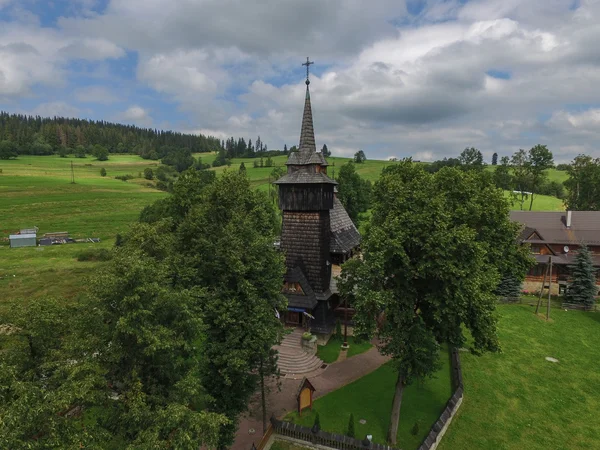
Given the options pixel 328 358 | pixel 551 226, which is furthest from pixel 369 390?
pixel 551 226

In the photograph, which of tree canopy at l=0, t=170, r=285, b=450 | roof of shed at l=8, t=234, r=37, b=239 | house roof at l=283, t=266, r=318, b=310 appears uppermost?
tree canopy at l=0, t=170, r=285, b=450

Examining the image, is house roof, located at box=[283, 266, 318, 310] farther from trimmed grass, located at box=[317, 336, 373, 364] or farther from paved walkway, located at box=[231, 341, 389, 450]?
paved walkway, located at box=[231, 341, 389, 450]

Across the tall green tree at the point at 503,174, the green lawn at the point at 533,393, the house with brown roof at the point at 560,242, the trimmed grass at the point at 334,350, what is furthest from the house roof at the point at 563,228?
the trimmed grass at the point at 334,350

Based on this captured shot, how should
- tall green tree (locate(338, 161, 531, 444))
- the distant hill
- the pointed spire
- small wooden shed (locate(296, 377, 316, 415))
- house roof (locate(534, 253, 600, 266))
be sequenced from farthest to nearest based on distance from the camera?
the distant hill < house roof (locate(534, 253, 600, 266)) < the pointed spire < small wooden shed (locate(296, 377, 316, 415)) < tall green tree (locate(338, 161, 531, 444))

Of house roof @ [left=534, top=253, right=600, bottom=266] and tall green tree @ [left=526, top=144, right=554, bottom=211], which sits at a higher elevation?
tall green tree @ [left=526, top=144, right=554, bottom=211]

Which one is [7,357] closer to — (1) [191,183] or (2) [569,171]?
(1) [191,183]

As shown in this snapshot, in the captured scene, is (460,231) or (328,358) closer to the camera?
(460,231)

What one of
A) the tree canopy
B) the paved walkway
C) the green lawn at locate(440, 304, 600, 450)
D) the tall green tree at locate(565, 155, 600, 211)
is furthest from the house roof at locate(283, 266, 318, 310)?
the tall green tree at locate(565, 155, 600, 211)
